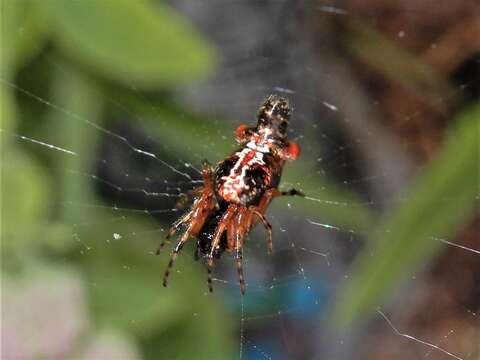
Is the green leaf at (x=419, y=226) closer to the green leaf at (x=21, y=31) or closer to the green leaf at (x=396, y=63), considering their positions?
the green leaf at (x=396, y=63)

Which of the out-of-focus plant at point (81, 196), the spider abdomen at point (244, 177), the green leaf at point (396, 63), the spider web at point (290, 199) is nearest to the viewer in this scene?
the spider abdomen at point (244, 177)

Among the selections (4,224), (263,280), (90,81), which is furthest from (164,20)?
(263,280)

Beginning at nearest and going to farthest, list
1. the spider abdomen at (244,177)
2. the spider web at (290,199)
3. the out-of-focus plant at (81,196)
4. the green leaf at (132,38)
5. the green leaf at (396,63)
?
the spider abdomen at (244,177) < the out-of-focus plant at (81,196) < the green leaf at (132,38) < the spider web at (290,199) < the green leaf at (396,63)

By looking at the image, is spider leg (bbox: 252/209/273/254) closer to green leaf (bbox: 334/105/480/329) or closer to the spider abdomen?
the spider abdomen

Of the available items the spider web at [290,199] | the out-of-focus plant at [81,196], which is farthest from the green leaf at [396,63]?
the out-of-focus plant at [81,196]

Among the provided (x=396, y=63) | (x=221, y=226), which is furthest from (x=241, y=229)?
(x=396, y=63)

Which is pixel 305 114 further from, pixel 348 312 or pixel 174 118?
pixel 348 312

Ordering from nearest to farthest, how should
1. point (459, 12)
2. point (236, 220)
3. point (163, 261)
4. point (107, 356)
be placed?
point (236, 220)
point (107, 356)
point (163, 261)
point (459, 12)
